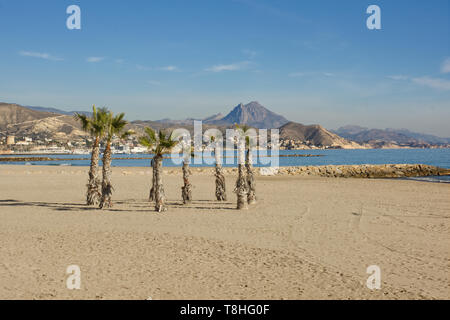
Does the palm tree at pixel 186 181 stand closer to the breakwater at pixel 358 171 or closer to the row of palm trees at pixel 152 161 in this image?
the row of palm trees at pixel 152 161

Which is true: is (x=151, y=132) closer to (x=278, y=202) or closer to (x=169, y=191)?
(x=278, y=202)

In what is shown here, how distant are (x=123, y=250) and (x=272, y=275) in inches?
211

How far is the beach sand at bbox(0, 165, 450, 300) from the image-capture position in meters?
8.85

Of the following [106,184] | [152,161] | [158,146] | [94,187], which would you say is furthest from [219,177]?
[94,187]

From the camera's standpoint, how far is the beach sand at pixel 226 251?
885 centimetres

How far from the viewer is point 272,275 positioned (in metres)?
9.88

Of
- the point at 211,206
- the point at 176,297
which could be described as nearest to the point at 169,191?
the point at 211,206

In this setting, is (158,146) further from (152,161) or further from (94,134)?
(94,134)

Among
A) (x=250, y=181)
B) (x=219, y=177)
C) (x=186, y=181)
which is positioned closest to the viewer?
(x=250, y=181)

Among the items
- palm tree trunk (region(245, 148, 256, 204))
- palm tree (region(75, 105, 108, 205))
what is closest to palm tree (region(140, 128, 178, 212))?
palm tree (region(75, 105, 108, 205))

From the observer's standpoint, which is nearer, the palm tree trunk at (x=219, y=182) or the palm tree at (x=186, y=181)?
the palm tree at (x=186, y=181)

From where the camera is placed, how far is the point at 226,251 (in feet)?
40.6

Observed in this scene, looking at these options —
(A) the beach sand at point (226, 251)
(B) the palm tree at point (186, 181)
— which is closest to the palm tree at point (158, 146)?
(A) the beach sand at point (226, 251)

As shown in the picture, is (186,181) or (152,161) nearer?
(152,161)
